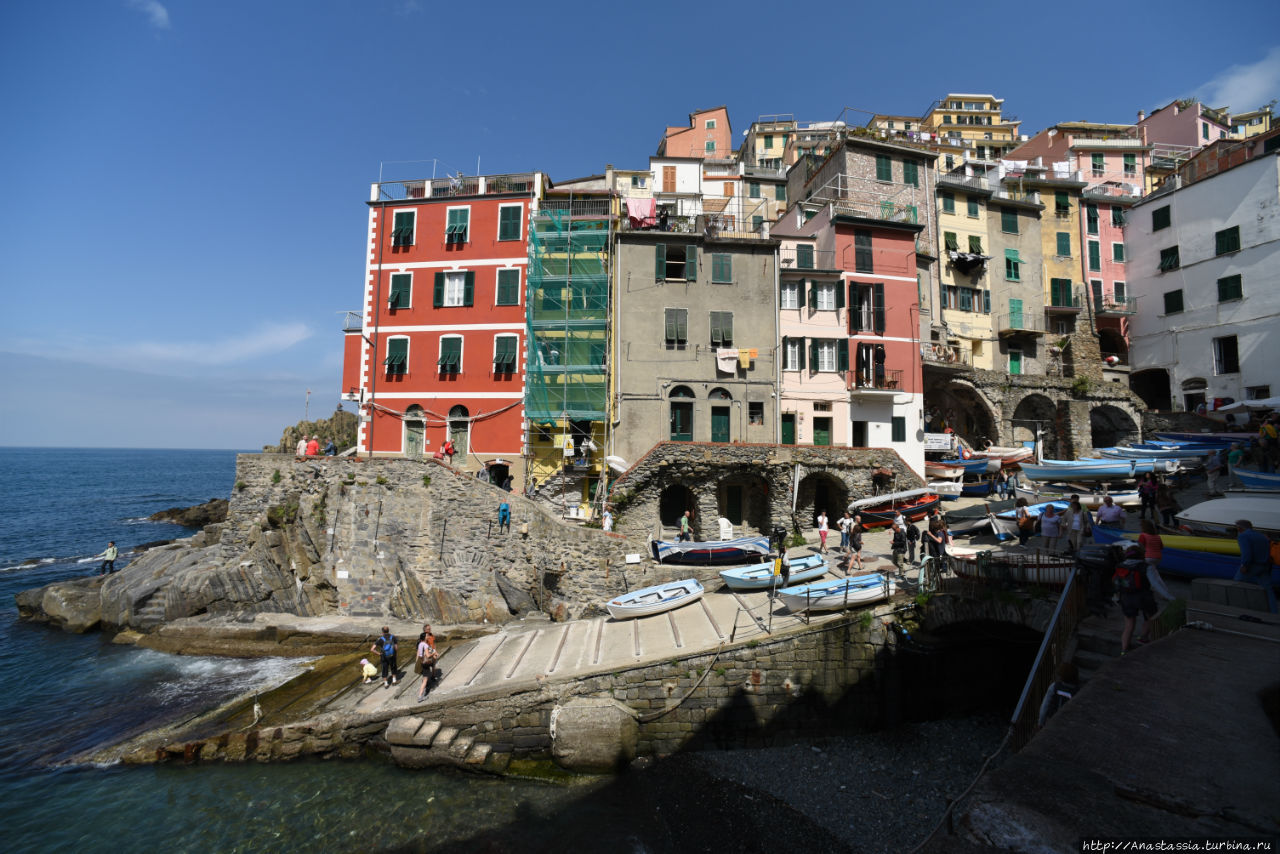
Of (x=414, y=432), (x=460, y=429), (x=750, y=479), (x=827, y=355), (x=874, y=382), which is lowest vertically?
(x=750, y=479)

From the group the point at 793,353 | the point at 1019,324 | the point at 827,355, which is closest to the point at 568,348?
the point at 793,353

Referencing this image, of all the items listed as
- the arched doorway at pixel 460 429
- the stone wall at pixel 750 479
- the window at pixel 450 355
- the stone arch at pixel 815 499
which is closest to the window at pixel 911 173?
the stone wall at pixel 750 479

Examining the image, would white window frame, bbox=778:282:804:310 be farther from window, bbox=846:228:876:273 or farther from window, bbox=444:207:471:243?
window, bbox=444:207:471:243

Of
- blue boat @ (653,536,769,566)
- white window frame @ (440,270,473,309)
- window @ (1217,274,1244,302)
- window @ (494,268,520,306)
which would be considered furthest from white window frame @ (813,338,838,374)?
window @ (1217,274,1244,302)

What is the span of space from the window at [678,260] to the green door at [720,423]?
681 cm

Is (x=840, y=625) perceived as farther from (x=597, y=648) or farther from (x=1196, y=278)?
(x=1196, y=278)

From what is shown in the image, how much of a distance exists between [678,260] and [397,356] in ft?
51.2

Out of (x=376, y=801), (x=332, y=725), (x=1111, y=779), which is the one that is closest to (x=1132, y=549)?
(x=1111, y=779)

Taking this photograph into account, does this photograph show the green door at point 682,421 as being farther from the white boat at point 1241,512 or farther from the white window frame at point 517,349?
the white boat at point 1241,512

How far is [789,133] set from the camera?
6269 cm

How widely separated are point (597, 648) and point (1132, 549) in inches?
531

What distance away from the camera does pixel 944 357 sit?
34.7m

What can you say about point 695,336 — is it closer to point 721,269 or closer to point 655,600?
point 721,269

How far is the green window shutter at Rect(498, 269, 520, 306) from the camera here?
2886 centimetres
